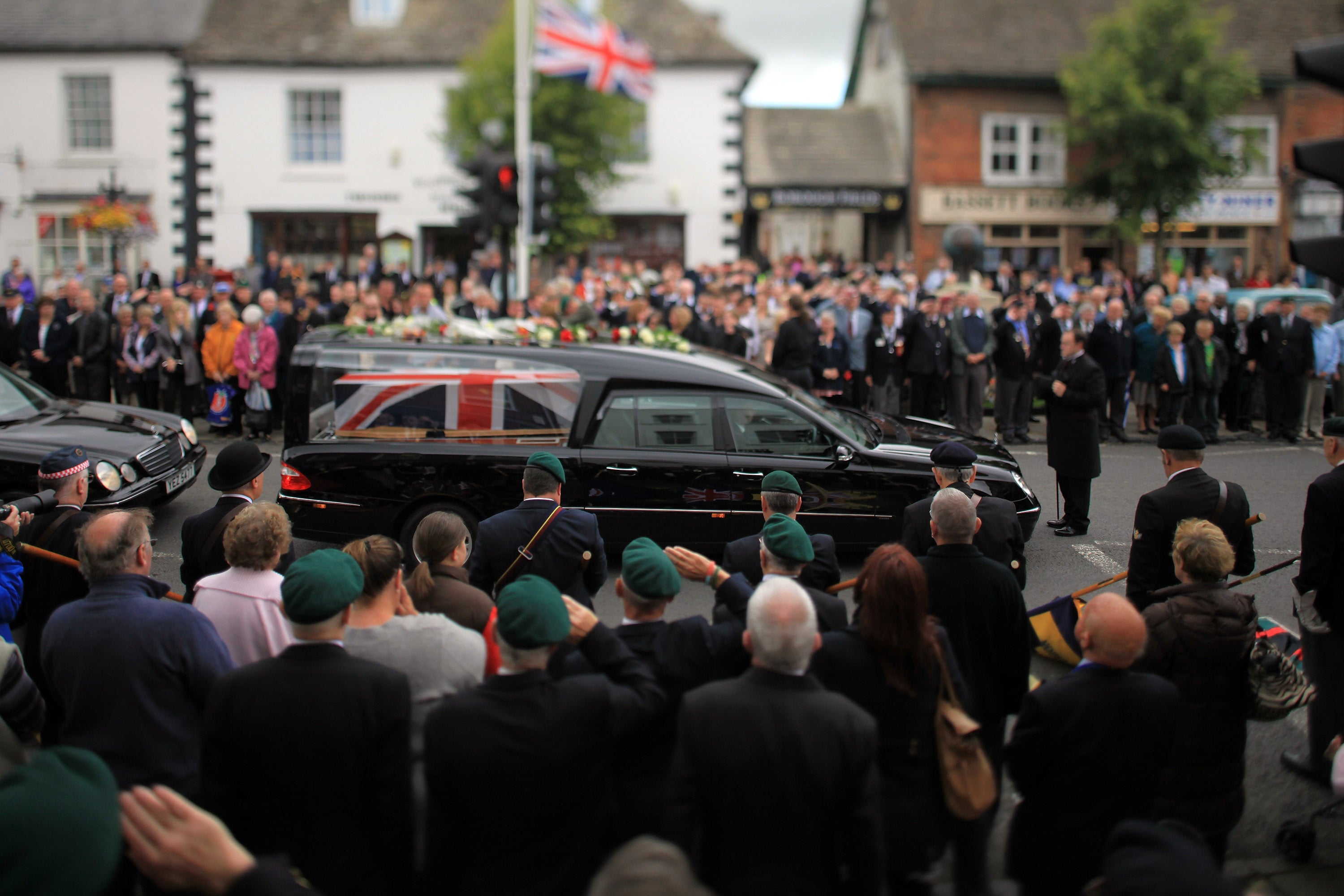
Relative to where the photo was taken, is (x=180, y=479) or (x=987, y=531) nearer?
(x=987, y=531)

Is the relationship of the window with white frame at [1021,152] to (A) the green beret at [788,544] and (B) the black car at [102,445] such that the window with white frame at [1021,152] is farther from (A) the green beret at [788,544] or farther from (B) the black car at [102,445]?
(A) the green beret at [788,544]

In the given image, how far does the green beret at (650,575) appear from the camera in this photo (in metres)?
3.59

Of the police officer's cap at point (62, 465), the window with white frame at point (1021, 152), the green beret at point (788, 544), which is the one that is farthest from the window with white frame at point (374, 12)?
the green beret at point (788, 544)

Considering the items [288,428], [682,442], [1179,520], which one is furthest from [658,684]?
[288,428]

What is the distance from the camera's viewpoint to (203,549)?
4.99m

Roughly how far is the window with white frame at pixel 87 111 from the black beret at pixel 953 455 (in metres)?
26.4

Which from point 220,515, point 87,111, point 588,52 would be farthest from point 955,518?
point 87,111

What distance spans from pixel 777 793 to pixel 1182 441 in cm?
385

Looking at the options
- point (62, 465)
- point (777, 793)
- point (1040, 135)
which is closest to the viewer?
point (777, 793)

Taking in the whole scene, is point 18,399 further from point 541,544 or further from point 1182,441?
point 1182,441

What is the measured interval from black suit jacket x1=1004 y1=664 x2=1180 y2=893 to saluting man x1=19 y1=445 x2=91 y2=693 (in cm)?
379

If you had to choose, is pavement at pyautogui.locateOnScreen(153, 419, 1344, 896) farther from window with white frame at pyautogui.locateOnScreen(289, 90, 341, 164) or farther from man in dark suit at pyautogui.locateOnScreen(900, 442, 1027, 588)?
window with white frame at pyautogui.locateOnScreen(289, 90, 341, 164)

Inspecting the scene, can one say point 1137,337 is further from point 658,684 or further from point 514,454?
point 658,684

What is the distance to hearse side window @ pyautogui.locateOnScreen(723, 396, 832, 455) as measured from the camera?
7.85 metres
